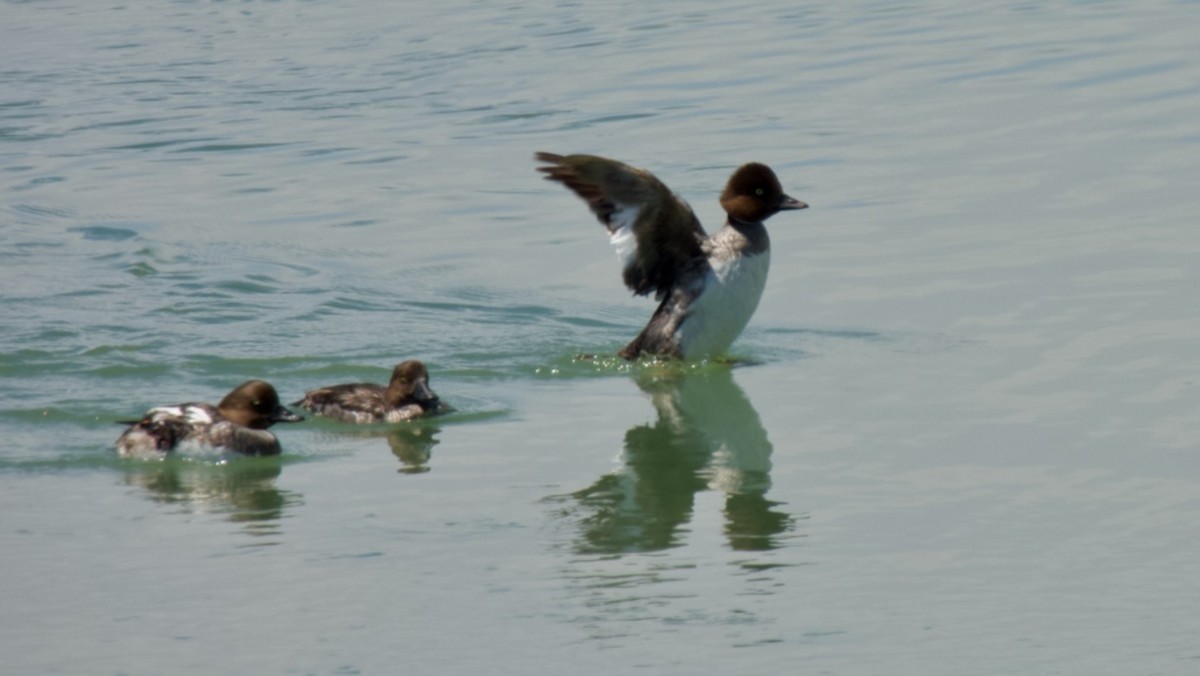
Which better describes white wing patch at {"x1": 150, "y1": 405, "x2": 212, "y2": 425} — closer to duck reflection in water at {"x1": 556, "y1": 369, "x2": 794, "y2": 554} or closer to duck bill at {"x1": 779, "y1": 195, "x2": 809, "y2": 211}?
duck reflection in water at {"x1": 556, "y1": 369, "x2": 794, "y2": 554}

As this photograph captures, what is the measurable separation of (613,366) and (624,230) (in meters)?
0.77

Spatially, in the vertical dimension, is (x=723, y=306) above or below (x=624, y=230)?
below

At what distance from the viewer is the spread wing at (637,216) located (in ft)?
36.3

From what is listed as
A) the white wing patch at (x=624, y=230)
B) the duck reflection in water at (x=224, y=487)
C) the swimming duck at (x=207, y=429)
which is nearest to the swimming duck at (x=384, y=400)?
the swimming duck at (x=207, y=429)

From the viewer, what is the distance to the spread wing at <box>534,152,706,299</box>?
11062mm

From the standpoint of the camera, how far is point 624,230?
11.5m

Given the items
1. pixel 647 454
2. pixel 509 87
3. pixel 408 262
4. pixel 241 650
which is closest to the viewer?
pixel 241 650

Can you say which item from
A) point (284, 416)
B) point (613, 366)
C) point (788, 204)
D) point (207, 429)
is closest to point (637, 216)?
point (613, 366)

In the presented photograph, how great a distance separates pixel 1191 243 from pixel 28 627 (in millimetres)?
7604

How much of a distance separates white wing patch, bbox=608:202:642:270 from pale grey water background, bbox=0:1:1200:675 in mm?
614

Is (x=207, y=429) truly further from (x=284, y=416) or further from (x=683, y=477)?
(x=683, y=477)

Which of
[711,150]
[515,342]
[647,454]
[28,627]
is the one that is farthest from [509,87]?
[28,627]

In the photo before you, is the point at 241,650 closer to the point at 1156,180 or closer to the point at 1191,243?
the point at 1191,243

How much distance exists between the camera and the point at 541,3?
85.0 ft
